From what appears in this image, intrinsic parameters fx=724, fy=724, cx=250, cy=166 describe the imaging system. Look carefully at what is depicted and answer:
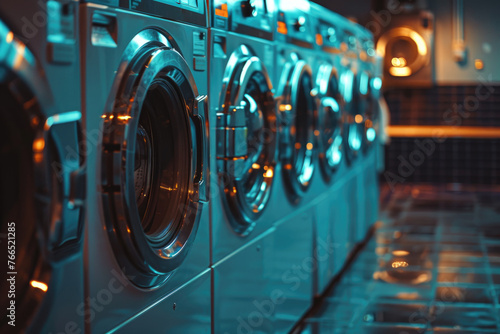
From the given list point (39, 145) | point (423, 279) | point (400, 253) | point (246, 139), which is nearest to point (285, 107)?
point (246, 139)

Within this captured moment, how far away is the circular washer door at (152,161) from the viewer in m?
1.43

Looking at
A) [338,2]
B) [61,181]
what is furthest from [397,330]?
[338,2]

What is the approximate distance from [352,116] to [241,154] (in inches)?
79.4

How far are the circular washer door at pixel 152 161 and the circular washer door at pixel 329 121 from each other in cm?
144

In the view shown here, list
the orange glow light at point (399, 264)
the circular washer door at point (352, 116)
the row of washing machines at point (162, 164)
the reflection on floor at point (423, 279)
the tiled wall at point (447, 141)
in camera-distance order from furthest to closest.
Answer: the tiled wall at point (447, 141)
the orange glow light at point (399, 264)
the circular washer door at point (352, 116)
the reflection on floor at point (423, 279)
the row of washing machines at point (162, 164)

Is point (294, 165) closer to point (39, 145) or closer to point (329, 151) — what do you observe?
point (329, 151)

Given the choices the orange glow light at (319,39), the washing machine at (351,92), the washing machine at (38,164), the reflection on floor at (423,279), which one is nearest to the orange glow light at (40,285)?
the washing machine at (38,164)

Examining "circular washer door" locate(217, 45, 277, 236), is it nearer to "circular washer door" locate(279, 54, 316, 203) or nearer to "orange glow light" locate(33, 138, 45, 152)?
"circular washer door" locate(279, 54, 316, 203)

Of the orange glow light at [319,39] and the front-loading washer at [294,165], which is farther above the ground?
the orange glow light at [319,39]

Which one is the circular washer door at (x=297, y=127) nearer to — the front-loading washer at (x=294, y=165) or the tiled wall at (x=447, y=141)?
the front-loading washer at (x=294, y=165)

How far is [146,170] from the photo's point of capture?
5.79 ft

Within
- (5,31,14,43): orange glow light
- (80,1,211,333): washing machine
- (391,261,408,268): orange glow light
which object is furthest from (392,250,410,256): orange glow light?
(5,31,14,43): orange glow light

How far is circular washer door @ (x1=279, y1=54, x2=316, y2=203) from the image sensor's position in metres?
2.70

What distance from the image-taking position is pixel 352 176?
4.23 meters
